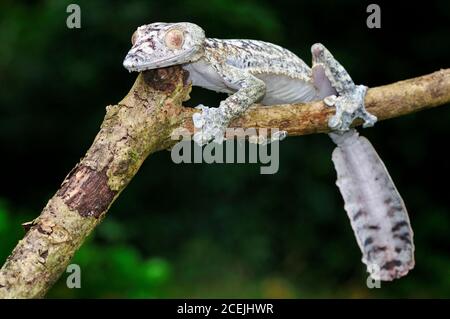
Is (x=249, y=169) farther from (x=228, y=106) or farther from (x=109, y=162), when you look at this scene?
(x=109, y=162)

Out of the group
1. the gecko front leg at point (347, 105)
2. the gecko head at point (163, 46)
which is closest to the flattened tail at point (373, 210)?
the gecko front leg at point (347, 105)

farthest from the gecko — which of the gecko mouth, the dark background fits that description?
the dark background

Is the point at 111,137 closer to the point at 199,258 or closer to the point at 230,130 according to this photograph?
the point at 230,130

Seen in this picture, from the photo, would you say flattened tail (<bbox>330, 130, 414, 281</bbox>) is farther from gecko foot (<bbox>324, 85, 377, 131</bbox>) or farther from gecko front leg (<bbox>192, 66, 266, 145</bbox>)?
gecko front leg (<bbox>192, 66, 266, 145</bbox>)

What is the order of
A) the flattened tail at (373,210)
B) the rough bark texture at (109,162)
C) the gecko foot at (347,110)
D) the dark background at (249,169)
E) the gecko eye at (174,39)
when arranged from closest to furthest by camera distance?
the rough bark texture at (109,162) → the gecko eye at (174,39) → the gecko foot at (347,110) → the flattened tail at (373,210) → the dark background at (249,169)

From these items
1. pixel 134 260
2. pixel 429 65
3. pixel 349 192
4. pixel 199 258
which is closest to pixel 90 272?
pixel 134 260

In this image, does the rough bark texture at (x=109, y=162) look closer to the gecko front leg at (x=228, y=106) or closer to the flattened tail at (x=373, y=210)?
the gecko front leg at (x=228, y=106)

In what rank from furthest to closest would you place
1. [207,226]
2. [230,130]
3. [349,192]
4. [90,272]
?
[207,226] → [90,272] → [349,192] → [230,130]

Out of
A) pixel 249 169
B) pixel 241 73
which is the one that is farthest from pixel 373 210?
pixel 249 169
